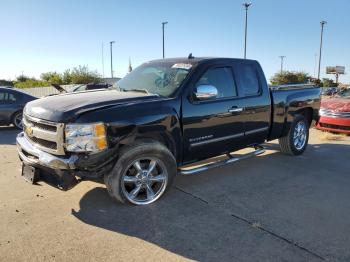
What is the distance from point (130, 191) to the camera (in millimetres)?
4578

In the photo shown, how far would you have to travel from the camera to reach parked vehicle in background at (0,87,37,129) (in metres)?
11.6

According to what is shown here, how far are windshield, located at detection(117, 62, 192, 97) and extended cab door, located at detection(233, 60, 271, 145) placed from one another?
1074 mm

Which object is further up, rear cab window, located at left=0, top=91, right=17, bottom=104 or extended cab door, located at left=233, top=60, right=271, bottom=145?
extended cab door, located at left=233, top=60, right=271, bottom=145

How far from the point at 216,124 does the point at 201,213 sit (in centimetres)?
150

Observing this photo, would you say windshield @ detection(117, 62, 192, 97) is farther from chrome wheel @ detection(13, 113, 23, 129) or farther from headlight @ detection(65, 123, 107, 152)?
chrome wheel @ detection(13, 113, 23, 129)

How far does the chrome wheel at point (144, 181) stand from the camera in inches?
176

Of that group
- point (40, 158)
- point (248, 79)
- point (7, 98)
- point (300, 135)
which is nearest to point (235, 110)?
point (248, 79)

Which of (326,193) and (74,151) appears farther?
(326,193)

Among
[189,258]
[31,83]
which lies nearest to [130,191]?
[189,258]

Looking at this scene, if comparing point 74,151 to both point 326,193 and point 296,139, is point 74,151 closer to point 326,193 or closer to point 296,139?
point 326,193

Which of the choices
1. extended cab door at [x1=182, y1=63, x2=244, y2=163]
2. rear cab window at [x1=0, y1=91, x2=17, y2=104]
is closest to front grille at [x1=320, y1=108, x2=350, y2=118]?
extended cab door at [x1=182, y1=63, x2=244, y2=163]

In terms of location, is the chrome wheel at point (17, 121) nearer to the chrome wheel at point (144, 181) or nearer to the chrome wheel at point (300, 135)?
the chrome wheel at point (144, 181)

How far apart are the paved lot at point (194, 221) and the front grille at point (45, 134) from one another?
2.57 ft

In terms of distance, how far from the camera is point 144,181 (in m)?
4.56
